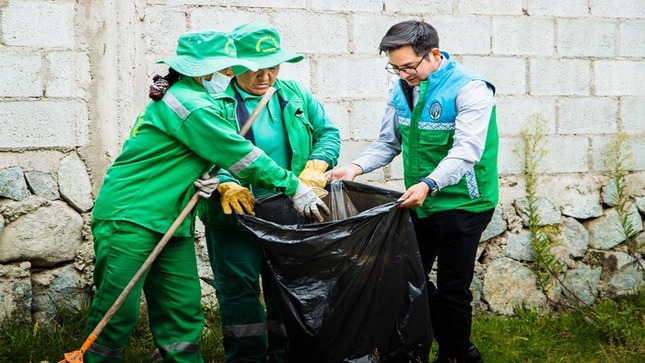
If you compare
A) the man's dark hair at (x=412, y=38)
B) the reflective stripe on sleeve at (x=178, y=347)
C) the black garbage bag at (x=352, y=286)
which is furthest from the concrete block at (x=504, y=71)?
the reflective stripe on sleeve at (x=178, y=347)

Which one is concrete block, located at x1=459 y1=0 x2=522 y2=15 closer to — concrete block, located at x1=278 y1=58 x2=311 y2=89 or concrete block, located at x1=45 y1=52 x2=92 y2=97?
concrete block, located at x1=278 y1=58 x2=311 y2=89

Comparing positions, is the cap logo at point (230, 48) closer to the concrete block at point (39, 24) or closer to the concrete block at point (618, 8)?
the concrete block at point (39, 24)

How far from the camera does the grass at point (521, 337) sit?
4.61m

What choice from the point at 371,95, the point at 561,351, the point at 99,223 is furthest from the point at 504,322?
the point at 99,223

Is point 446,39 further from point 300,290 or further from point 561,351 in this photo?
point 300,290

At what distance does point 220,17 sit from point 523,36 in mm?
1902

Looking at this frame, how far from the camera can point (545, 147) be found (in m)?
5.72

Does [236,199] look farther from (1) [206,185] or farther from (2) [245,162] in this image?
(2) [245,162]

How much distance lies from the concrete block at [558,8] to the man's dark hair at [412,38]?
1.70 meters

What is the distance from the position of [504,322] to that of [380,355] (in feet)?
6.01

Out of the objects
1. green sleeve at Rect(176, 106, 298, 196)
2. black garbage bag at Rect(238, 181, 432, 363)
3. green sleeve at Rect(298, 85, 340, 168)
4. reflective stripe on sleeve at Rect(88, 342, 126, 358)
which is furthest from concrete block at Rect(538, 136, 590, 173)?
reflective stripe on sleeve at Rect(88, 342, 126, 358)

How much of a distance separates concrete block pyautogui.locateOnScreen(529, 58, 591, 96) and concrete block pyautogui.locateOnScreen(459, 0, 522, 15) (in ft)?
1.11

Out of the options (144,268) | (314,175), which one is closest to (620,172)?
(314,175)

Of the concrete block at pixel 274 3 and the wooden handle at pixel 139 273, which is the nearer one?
the wooden handle at pixel 139 273
